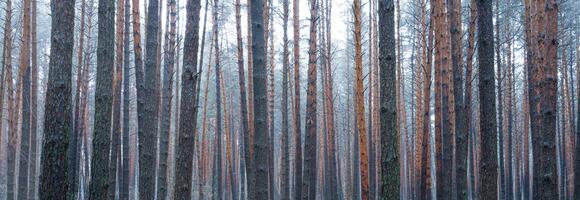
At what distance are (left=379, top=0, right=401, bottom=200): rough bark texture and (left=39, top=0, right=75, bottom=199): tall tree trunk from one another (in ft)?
9.84

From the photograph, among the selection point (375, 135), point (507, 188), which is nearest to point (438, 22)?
point (375, 135)

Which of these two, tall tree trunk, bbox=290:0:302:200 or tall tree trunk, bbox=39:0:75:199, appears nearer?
tall tree trunk, bbox=39:0:75:199

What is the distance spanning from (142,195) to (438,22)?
18.3ft

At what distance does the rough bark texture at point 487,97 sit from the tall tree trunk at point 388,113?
3.25 feet

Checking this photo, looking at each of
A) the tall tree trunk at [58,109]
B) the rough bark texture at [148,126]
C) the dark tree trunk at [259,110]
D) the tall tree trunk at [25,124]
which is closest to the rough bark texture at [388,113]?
the dark tree trunk at [259,110]

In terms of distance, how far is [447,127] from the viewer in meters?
9.31

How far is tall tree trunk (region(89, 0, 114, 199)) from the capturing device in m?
6.27

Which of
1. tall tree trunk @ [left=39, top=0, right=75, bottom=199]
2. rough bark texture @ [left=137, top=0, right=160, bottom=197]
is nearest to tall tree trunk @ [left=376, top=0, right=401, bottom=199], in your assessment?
tall tree trunk @ [left=39, top=0, right=75, bottom=199]

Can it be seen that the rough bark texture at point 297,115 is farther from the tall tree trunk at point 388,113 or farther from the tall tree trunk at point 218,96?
the tall tree trunk at point 388,113

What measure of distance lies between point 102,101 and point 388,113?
10.3ft

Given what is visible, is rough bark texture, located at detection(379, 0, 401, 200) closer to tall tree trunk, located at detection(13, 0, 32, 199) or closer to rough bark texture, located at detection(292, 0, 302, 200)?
rough bark texture, located at detection(292, 0, 302, 200)

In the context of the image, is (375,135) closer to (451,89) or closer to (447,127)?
(451,89)

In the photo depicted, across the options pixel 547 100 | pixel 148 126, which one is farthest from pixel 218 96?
pixel 547 100

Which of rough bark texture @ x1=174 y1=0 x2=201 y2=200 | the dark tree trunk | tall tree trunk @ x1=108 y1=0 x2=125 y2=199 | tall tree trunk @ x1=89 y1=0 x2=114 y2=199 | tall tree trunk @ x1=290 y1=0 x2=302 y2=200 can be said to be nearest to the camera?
rough bark texture @ x1=174 y1=0 x2=201 y2=200
